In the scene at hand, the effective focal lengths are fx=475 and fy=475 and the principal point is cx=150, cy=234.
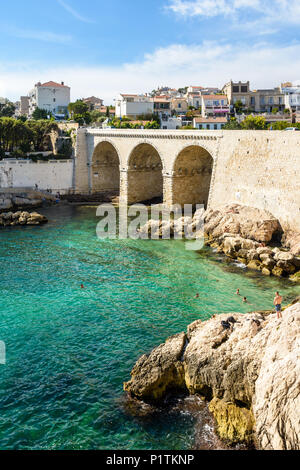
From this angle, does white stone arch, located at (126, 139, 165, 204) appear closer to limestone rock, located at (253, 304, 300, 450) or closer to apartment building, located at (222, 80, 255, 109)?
apartment building, located at (222, 80, 255, 109)

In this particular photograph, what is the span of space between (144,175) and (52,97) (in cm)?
5078

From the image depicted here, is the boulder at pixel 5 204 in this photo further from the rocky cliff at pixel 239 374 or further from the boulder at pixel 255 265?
the rocky cliff at pixel 239 374

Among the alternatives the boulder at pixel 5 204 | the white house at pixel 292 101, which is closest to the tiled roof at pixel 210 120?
the white house at pixel 292 101

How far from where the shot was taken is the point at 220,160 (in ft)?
129

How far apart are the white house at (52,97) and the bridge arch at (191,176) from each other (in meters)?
54.5

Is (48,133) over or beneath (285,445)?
over

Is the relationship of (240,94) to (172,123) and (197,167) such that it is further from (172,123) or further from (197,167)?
(197,167)

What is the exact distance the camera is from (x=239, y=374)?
1473 centimetres

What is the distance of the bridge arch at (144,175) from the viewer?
5156 cm

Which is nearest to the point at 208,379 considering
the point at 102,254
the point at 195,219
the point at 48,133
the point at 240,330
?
the point at 240,330

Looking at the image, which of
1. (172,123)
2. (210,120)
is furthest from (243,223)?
(172,123)

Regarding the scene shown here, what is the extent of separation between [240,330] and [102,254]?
18.6m

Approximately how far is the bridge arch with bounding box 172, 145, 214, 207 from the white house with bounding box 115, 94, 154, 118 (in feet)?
115
